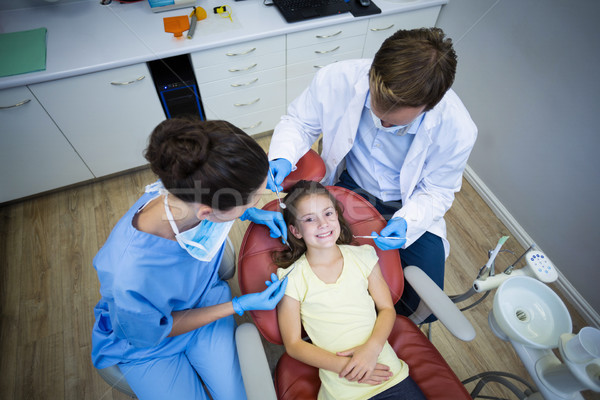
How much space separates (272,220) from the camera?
1.19m

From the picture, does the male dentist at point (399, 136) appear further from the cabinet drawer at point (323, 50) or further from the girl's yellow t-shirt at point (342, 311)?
the cabinet drawer at point (323, 50)

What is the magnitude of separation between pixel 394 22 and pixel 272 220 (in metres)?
1.73

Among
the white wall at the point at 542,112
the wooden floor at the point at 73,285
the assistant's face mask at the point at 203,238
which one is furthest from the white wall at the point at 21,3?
the white wall at the point at 542,112

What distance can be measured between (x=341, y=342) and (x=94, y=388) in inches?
47.9

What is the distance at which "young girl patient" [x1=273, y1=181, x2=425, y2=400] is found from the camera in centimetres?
100

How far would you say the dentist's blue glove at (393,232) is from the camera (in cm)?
116

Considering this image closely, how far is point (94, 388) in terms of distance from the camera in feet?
4.87

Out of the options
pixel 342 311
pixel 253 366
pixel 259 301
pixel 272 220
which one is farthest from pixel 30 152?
pixel 342 311

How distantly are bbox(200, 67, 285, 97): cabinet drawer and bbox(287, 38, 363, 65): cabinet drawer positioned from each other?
0.12 m

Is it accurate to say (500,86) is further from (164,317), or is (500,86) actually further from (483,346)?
(164,317)

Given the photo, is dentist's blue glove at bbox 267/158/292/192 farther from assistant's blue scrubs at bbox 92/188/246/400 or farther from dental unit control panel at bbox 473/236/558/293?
dental unit control panel at bbox 473/236/558/293

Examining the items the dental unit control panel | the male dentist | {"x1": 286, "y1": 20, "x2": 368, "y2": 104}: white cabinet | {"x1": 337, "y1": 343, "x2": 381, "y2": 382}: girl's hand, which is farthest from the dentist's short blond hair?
{"x1": 286, "y1": 20, "x2": 368, "y2": 104}: white cabinet

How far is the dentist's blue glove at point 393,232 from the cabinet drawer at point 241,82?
4.53 feet

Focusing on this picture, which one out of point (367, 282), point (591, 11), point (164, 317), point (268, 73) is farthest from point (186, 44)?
point (591, 11)
